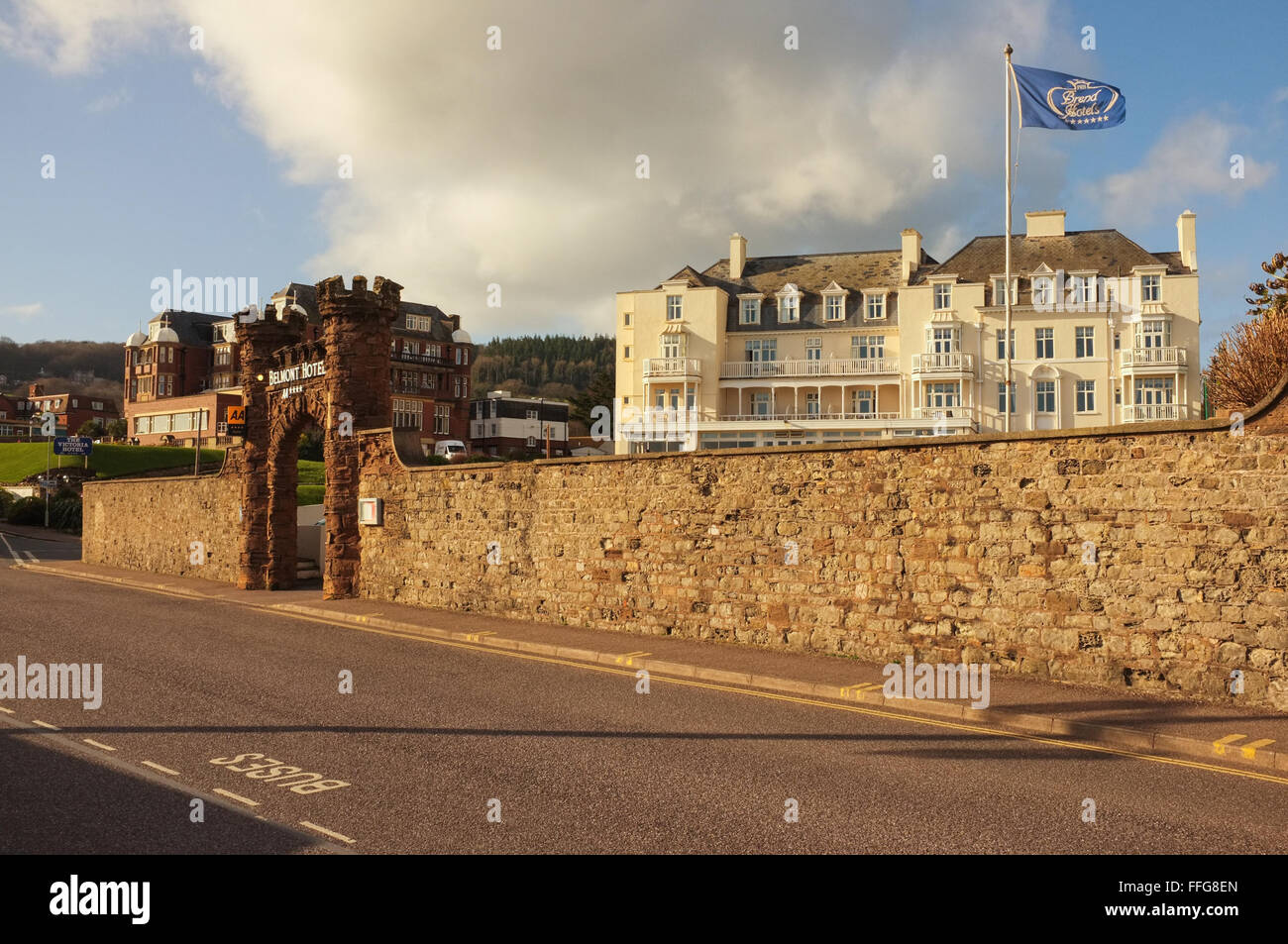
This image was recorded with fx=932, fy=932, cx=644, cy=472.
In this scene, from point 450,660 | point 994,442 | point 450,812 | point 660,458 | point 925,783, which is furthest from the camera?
point 660,458

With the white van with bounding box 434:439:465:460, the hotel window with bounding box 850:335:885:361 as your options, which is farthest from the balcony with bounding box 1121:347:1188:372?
the white van with bounding box 434:439:465:460

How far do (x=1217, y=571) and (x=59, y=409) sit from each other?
455 ft

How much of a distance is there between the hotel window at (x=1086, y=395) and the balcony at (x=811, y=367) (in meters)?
11.4

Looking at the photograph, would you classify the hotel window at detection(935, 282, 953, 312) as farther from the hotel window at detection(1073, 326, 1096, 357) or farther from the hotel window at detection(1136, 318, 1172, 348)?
the hotel window at detection(1136, 318, 1172, 348)

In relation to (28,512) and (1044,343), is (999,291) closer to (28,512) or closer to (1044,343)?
Result: (1044,343)

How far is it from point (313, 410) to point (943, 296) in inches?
1890

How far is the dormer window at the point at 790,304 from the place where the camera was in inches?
2606

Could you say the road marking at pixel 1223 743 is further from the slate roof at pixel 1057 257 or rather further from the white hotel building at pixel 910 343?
the slate roof at pixel 1057 257

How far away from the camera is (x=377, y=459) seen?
838 inches

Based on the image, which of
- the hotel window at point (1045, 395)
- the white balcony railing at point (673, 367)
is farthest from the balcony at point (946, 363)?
the white balcony railing at point (673, 367)

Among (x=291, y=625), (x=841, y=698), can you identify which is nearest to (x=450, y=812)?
(x=841, y=698)

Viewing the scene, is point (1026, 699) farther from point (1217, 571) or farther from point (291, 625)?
point (291, 625)

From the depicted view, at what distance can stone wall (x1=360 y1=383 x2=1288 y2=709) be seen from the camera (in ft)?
32.1

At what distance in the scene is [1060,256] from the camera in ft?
196
